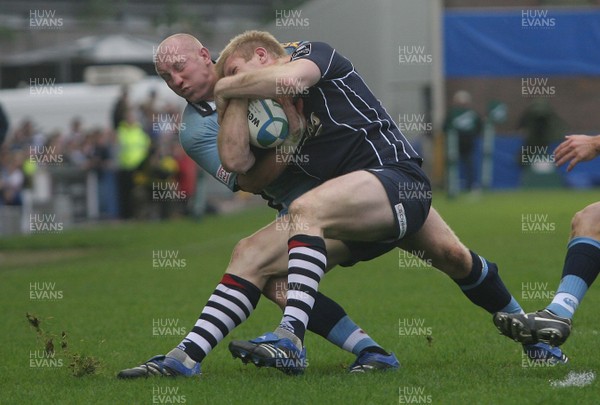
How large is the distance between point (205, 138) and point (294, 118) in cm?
56

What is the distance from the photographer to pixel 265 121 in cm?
621

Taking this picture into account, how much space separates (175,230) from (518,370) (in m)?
14.0

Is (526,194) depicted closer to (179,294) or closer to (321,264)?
(179,294)

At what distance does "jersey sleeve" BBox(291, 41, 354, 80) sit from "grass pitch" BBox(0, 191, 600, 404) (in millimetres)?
1584

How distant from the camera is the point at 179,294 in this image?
38.1 ft

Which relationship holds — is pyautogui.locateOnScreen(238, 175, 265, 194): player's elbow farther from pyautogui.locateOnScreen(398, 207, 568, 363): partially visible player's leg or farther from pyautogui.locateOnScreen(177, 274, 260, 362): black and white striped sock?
pyautogui.locateOnScreen(398, 207, 568, 363): partially visible player's leg

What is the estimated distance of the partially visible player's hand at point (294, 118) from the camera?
625 centimetres

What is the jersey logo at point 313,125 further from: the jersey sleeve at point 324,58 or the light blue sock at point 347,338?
the light blue sock at point 347,338

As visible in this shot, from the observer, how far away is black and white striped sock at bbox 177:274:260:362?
6.23 m

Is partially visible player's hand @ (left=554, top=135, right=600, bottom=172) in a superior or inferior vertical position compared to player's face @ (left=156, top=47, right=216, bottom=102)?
inferior
